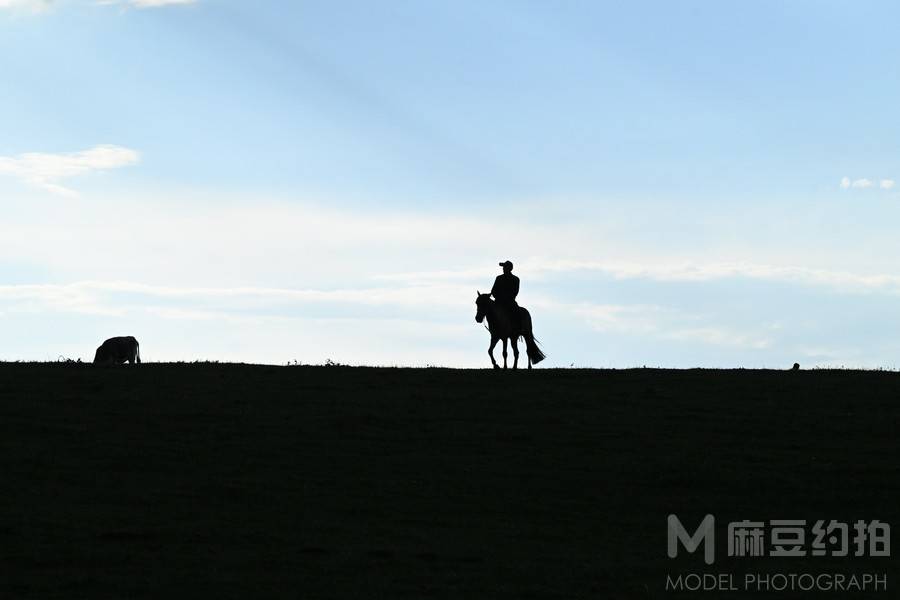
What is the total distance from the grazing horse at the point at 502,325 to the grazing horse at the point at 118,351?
37.4 ft

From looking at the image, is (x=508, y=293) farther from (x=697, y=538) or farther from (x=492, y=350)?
(x=697, y=538)

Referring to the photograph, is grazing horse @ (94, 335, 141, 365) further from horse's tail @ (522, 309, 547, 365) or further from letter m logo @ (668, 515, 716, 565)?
letter m logo @ (668, 515, 716, 565)

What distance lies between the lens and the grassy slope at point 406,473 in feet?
64.8

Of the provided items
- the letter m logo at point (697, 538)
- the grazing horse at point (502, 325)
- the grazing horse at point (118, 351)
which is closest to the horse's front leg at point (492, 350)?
the grazing horse at point (502, 325)

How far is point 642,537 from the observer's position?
889 inches

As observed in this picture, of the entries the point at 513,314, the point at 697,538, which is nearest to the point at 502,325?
the point at 513,314

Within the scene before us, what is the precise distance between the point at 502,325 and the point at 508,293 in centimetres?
97

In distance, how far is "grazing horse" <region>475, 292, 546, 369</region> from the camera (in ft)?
132

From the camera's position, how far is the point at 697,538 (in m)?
22.5

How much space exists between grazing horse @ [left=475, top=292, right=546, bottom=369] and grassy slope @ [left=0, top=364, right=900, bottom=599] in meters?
1.77

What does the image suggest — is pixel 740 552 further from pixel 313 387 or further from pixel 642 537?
pixel 313 387

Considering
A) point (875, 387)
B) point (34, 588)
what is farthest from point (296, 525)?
point (875, 387)

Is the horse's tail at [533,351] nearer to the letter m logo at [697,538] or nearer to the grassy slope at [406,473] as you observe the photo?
the grassy slope at [406,473]

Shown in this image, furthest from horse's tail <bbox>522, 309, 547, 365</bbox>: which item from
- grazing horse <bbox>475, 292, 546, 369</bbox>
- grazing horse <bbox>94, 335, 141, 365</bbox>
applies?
grazing horse <bbox>94, 335, 141, 365</bbox>
